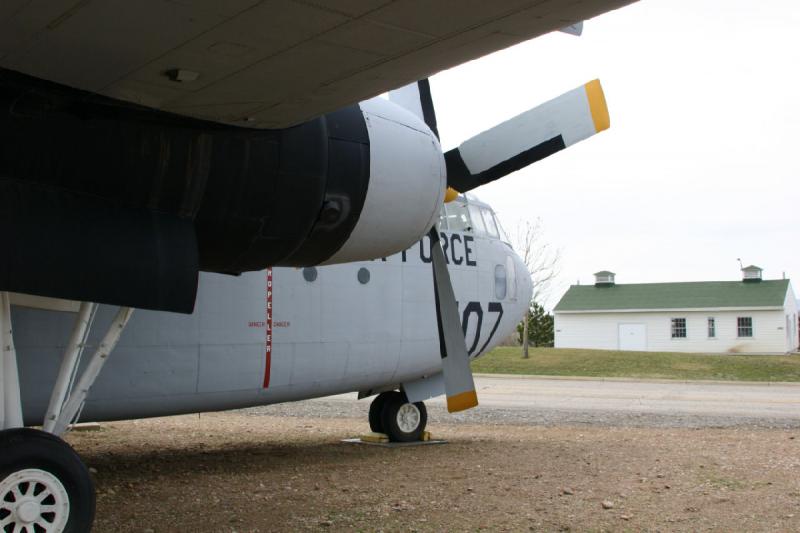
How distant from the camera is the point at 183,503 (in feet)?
23.7

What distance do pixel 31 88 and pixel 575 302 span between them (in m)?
48.2

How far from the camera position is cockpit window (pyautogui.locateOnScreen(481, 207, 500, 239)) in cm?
1212

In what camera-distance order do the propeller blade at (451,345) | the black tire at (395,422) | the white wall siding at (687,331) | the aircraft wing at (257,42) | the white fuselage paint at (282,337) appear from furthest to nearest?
the white wall siding at (687,331)
the black tire at (395,422)
the propeller blade at (451,345)
the white fuselage paint at (282,337)
the aircraft wing at (257,42)

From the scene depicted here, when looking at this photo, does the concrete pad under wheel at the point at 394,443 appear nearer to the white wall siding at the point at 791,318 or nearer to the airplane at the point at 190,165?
the airplane at the point at 190,165

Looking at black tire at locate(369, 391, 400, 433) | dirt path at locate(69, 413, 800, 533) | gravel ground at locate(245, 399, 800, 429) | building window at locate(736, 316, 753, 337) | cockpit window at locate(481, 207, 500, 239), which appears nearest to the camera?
dirt path at locate(69, 413, 800, 533)

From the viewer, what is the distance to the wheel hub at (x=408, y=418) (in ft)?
37.6

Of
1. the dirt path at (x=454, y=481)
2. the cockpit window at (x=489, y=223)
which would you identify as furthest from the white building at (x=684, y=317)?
the cockpit window at (x=489, y=223)

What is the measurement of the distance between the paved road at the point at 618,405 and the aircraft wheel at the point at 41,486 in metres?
10.4

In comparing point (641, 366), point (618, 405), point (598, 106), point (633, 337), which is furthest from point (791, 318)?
point (598, 106)

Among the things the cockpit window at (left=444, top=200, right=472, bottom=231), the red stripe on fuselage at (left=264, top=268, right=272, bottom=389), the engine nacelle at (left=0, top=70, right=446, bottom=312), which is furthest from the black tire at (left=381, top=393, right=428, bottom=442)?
the engine nacelle at (left=0, top=70, right=446, bottom=312)

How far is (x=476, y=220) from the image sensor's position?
39.0ft

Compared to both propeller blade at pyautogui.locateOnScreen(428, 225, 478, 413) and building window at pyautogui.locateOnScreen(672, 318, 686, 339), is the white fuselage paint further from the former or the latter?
building window at pyautogui.locateOnScreen(672, 318, 686, 339)

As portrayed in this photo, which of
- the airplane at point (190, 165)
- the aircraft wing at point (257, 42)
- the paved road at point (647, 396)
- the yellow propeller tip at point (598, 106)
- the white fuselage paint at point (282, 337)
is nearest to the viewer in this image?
the aircraft wing at point (257, 42)

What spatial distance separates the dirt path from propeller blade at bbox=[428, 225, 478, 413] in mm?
943
